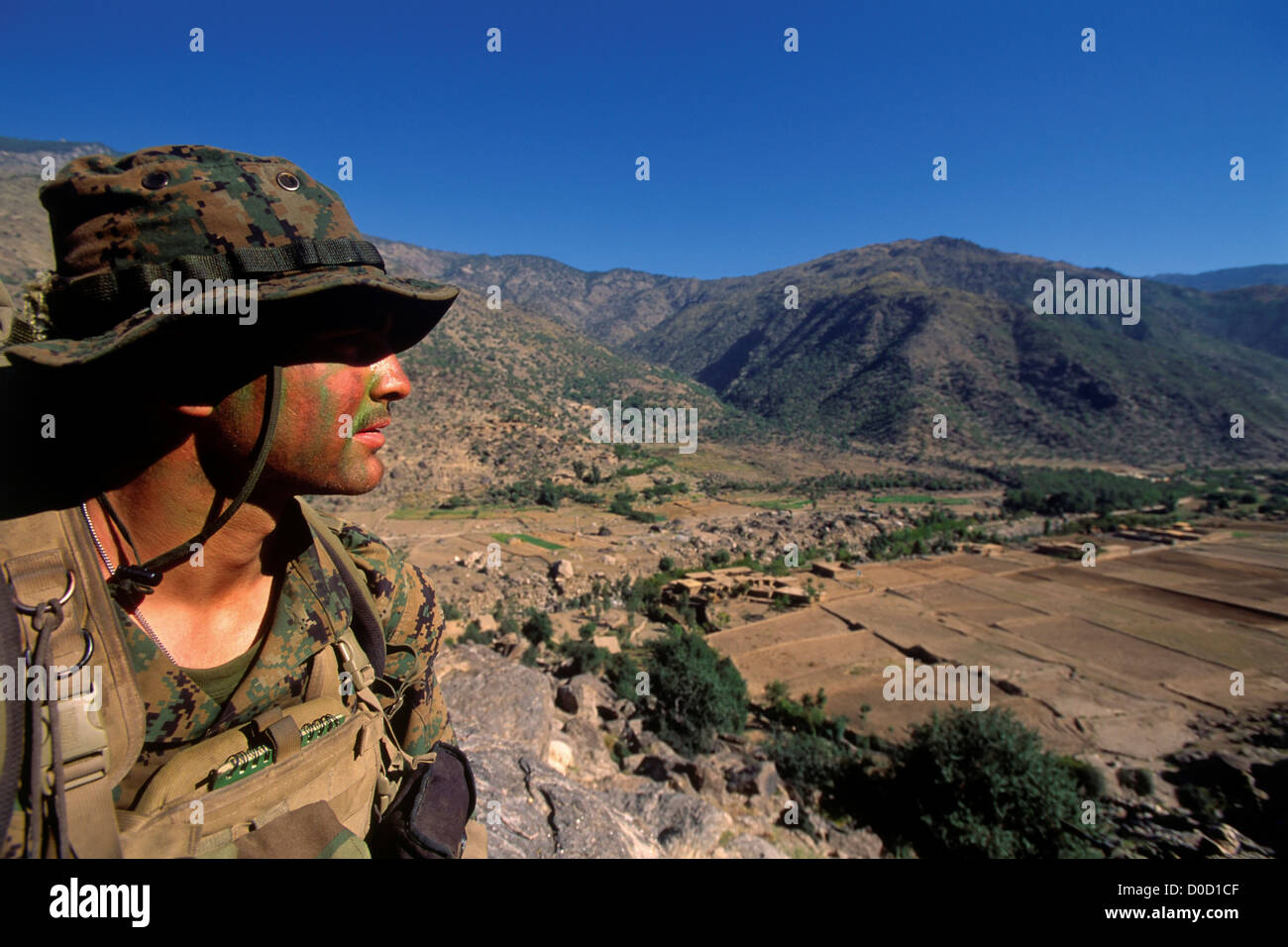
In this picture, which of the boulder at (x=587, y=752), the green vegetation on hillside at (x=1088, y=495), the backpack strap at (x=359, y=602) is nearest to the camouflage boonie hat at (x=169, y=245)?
the backpack strap at (x=359, y=602)

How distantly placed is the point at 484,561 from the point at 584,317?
583 ft

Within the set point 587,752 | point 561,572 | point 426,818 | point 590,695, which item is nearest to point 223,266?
point 426,818

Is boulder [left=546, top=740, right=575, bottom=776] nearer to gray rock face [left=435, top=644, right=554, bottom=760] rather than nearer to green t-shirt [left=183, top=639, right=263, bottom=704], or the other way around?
gray rock face [left=435, top=644, right=554, bottom=760]

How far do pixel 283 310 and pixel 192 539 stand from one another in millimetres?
558

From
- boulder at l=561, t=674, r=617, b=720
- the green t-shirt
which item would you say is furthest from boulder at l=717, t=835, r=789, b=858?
the green t-shirt

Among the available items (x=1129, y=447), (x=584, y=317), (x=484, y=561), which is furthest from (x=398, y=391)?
(x=584, y=317)

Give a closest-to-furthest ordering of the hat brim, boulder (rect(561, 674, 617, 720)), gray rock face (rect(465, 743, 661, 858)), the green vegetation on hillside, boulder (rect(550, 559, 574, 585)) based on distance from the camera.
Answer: the hat brim → gray rock face (rect(465, 743, 661, 858)) → boulder (rect(561, 674, 617, 720)) → boulder (rect(550, 559, 574, 585)) → the green vegetation on hillside

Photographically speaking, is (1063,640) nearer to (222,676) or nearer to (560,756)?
(560,756)

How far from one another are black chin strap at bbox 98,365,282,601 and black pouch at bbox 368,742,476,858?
0.90 m

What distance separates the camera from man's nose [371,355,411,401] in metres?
1.37

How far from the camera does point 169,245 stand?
114 cm

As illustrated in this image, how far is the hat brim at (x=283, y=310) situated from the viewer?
1.00 meters

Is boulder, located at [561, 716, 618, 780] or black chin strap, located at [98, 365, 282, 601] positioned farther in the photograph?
boulder, located at [561, 716, 618, 780]

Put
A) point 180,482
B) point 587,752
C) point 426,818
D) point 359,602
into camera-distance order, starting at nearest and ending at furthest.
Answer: point 180,482
point 426,818
point 359,602
point 587,752
